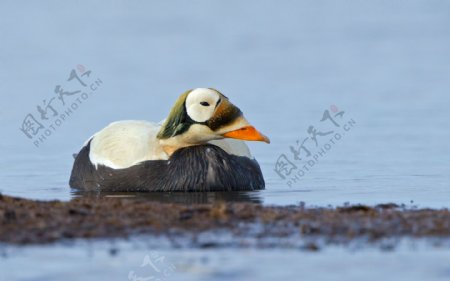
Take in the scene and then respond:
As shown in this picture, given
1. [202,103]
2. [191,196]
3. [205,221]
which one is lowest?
[205,221]

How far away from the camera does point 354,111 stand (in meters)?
20.1

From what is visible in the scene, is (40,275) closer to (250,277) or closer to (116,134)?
(250,277)

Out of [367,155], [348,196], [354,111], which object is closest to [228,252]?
[348,196]

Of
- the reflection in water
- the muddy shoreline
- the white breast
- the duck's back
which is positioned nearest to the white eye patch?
the duck's back

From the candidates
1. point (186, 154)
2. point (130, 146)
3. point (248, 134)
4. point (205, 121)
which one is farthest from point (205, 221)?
point (130, 146)

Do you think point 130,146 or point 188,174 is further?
point 130,146

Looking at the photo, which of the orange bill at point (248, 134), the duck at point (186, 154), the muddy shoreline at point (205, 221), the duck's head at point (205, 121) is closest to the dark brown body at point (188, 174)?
the duck at point (186, 154)

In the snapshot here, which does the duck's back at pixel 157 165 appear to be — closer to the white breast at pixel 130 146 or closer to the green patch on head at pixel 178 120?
the white breast at pixel 130 146

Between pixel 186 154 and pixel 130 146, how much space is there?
67 cm

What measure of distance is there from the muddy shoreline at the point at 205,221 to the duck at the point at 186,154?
2.46 metres

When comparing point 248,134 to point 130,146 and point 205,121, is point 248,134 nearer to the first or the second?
point 205,121

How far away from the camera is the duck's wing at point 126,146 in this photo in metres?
13.9

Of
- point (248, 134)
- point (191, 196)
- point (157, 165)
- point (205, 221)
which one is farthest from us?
point (157, 165)

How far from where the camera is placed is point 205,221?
10477mm
